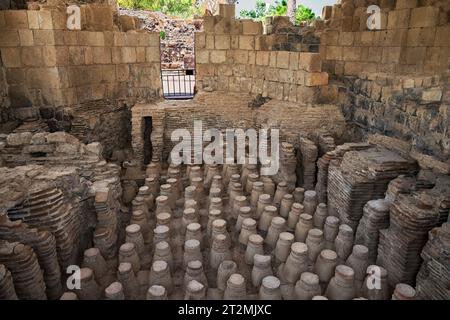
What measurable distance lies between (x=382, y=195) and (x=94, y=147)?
400 cm

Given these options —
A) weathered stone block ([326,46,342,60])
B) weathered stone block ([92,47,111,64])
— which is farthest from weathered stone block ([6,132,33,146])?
weathered stone block ([326,46,342,60])

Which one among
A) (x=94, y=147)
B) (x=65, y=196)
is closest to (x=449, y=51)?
(x=94, y=147)

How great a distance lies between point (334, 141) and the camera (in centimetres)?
622

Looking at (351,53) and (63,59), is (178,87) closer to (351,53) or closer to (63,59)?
(63,59)

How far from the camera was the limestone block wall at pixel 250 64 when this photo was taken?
6781 millimetres

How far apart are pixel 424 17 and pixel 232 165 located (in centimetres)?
431

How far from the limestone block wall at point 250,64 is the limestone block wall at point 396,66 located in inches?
29.6

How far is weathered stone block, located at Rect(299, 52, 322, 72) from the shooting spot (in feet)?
21.2

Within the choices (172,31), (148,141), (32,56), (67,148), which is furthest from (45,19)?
(172,31)

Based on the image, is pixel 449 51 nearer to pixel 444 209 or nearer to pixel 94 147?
pixel 444 209

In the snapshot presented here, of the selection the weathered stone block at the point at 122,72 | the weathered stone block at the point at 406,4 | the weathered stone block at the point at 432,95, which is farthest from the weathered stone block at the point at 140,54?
the weathered stone block at the point at 432,95

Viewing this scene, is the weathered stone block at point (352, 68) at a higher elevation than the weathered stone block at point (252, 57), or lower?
lower

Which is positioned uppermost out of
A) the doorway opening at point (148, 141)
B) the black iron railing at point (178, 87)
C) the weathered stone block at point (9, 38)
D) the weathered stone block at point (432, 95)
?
the weathered stone block at point (9, 38)

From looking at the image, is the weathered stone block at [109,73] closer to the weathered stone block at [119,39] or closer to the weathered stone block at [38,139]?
the weathered stone block at [119,39]
